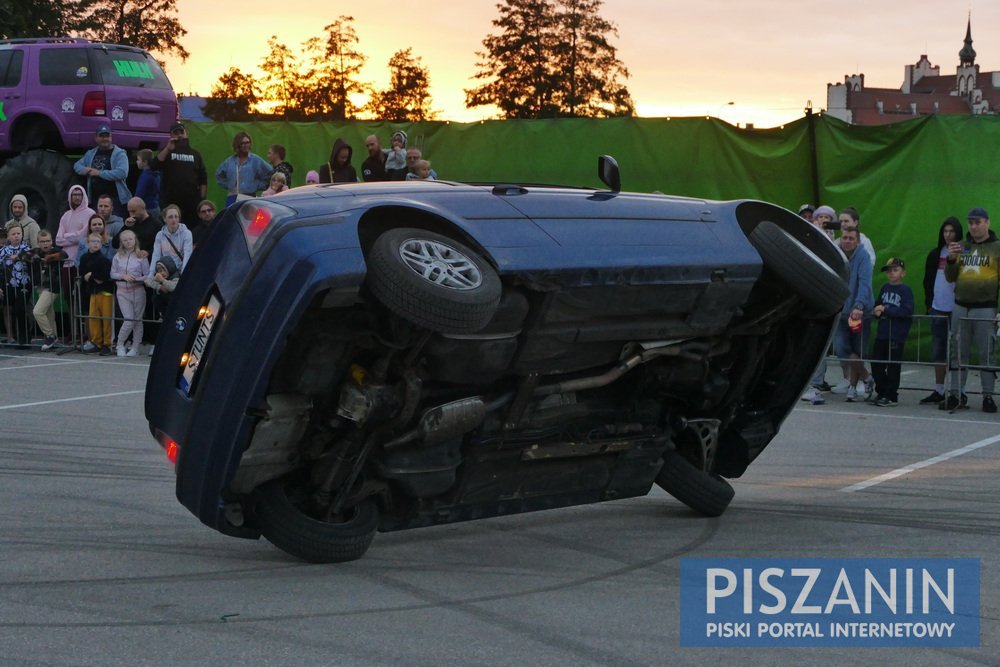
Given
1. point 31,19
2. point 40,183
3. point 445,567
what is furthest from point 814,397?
point 31,19

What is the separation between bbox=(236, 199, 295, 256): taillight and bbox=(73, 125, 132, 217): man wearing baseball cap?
1300 cm

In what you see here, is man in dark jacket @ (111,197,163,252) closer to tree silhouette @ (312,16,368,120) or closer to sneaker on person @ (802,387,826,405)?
sneaker on person @ (802,387,826,405)

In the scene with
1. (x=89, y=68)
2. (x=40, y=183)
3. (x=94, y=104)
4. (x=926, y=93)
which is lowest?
(x=40, y=183)

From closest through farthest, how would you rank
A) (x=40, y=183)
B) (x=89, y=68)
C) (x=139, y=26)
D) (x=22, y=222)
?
(x=22, y=222), (x=40, y=183), (x=89, y=68), (x=139, y=26)

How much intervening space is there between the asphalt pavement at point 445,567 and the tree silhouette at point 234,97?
72.6 m

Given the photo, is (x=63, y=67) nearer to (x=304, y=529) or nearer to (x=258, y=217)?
(x=258, y=217)

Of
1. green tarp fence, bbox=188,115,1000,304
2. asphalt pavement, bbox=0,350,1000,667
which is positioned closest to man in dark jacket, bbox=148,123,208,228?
green tarp fence, bbox=188,115,1000,304

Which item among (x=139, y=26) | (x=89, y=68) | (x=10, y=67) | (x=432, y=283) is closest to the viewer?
(x=432, y=283)

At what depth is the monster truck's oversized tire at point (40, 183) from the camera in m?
19.6

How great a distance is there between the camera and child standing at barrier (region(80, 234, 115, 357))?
16.7 meters

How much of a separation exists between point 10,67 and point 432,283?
1743 cm

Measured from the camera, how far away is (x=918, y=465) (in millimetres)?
9453

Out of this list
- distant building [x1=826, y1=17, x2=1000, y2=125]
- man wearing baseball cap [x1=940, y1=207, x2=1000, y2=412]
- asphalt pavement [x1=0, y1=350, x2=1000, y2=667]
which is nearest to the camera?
asphalt pavement [x1=0, y1=350, x2=1000, y2=667]
